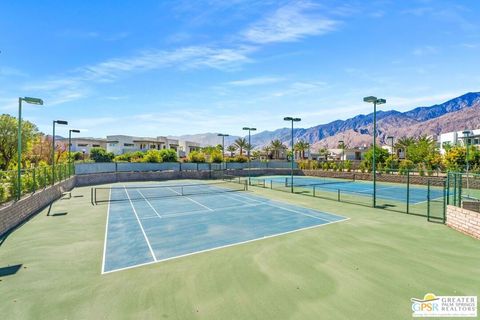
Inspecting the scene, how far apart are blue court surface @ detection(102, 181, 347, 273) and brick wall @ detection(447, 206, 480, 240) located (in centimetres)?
A: 543

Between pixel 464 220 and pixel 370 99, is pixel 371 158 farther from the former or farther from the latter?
pixel 464 220

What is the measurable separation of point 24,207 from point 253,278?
15.8 m

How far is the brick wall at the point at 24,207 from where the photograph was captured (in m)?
13.7

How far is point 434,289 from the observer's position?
7750 millimetres

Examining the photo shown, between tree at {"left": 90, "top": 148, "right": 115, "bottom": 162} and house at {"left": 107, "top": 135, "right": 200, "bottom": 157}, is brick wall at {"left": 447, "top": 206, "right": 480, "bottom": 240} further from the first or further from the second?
house at {"left": 107, "top": 135, "right": 200, "bottom": 157}

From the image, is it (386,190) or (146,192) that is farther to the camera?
(386,190)

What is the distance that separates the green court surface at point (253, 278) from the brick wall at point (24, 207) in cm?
125

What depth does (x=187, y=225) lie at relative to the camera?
50.1 ft

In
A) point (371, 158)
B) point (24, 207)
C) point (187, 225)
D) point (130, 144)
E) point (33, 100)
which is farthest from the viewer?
point (130, 144)

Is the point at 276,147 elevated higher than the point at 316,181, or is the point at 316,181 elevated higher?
the point at 276,147

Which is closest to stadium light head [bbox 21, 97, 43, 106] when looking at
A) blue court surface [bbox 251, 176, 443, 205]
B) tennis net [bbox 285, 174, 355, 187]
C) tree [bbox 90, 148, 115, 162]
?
blue court surface [bbox 251, 176, 443, 205]

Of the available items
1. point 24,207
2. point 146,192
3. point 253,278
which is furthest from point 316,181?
point 24,207

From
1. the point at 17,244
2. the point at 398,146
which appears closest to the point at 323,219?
the point at 17,244

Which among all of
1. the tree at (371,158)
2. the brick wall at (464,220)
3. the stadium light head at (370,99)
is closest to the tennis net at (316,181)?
the tree at (371,158)
